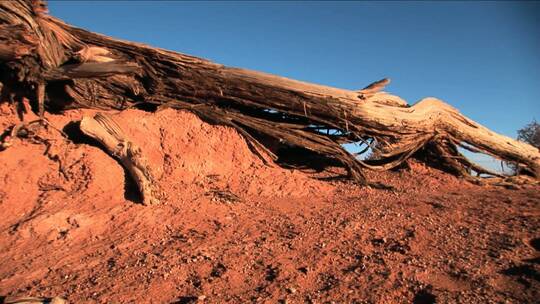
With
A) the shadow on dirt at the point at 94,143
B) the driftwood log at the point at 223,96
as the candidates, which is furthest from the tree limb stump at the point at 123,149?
the driftwood log at the point at 223,96

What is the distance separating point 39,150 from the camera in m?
5.56

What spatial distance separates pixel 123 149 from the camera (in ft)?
17.3

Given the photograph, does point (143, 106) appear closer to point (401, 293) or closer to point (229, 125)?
point (229, 125)

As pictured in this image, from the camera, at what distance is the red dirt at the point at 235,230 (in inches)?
132

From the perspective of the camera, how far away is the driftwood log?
5656 mm

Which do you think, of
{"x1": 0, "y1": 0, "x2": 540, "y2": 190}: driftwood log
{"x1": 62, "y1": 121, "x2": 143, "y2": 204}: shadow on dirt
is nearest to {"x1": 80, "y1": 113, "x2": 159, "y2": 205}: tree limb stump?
{"x1": 62, "y1": 121, "x2": 143, "y2": 204}: shadow on dirt

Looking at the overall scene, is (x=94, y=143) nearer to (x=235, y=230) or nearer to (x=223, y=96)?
(x=223, y=96)

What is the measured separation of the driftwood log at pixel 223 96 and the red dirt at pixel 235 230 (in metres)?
0.32

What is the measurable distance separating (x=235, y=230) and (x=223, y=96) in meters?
2.35

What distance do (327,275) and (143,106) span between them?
407cm

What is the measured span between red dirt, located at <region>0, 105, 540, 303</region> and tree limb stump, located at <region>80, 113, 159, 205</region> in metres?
0.15

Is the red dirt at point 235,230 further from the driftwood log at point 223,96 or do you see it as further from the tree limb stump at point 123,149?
the driftwood log at point 223,96

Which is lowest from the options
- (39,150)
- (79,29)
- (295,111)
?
(39,150)

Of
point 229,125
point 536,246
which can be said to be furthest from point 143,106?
point 536,246
